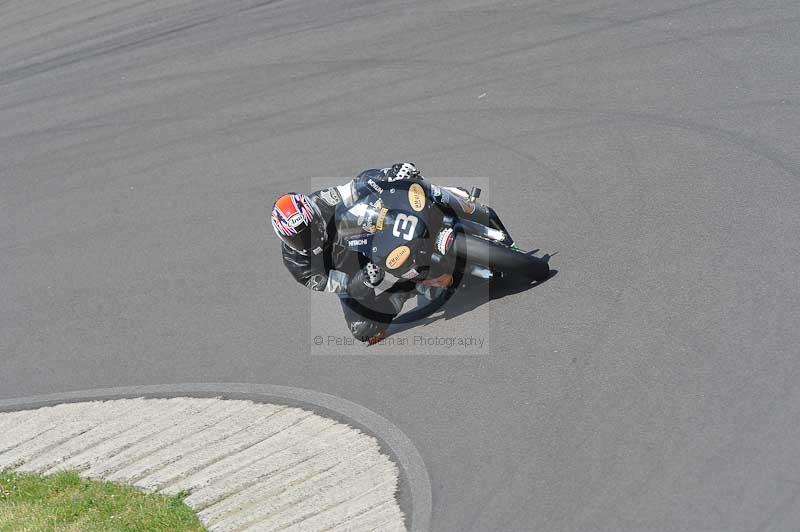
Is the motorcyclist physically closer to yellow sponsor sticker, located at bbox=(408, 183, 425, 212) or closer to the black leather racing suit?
the black leather racing suit

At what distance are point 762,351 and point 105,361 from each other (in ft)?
22.2

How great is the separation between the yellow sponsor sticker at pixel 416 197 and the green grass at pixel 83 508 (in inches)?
129

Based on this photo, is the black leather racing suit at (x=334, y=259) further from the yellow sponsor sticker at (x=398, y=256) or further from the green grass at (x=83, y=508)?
the green grass at (x=83, y=508)

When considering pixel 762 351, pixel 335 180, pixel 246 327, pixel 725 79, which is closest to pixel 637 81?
pixel 725 79

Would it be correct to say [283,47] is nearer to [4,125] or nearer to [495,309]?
[4,125]

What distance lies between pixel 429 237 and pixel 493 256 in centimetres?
68

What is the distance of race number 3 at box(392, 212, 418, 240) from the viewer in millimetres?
7809

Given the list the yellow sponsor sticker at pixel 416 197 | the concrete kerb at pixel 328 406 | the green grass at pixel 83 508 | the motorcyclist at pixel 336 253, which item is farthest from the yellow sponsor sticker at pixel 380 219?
the green grass at pixel 83 508

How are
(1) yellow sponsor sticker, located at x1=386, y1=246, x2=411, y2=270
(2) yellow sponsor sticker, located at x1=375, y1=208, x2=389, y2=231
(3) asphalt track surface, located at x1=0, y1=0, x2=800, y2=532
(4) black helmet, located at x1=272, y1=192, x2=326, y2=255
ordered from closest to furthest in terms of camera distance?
(3) asphalt track surface, located at x1=0, y1=0, x2=800, y2=532 < (1) yellow sponsor sticker, located at x1=386, y1=246, x2=411, y2=270 < (2) yellow sponsor sticker, located at x1=375, y1=208, x2=389, y2=231 < (4) black helmet, located at x1=272, y1=192, x2=326, y2=255

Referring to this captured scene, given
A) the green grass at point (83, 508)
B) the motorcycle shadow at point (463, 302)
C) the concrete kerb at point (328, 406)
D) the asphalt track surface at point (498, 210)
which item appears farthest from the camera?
the motorcycle shadow at point (463, 302)

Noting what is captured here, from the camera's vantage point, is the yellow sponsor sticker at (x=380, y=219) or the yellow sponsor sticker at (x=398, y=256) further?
the yellow sponsor sticker at (x=380, y=219)

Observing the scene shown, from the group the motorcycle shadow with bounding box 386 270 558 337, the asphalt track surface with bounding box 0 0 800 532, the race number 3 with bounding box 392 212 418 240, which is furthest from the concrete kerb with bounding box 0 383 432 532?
the race number 3 with bounding box 392 212 418 240

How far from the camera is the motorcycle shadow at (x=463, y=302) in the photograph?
8891 millimetres

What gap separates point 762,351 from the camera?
722 cm
